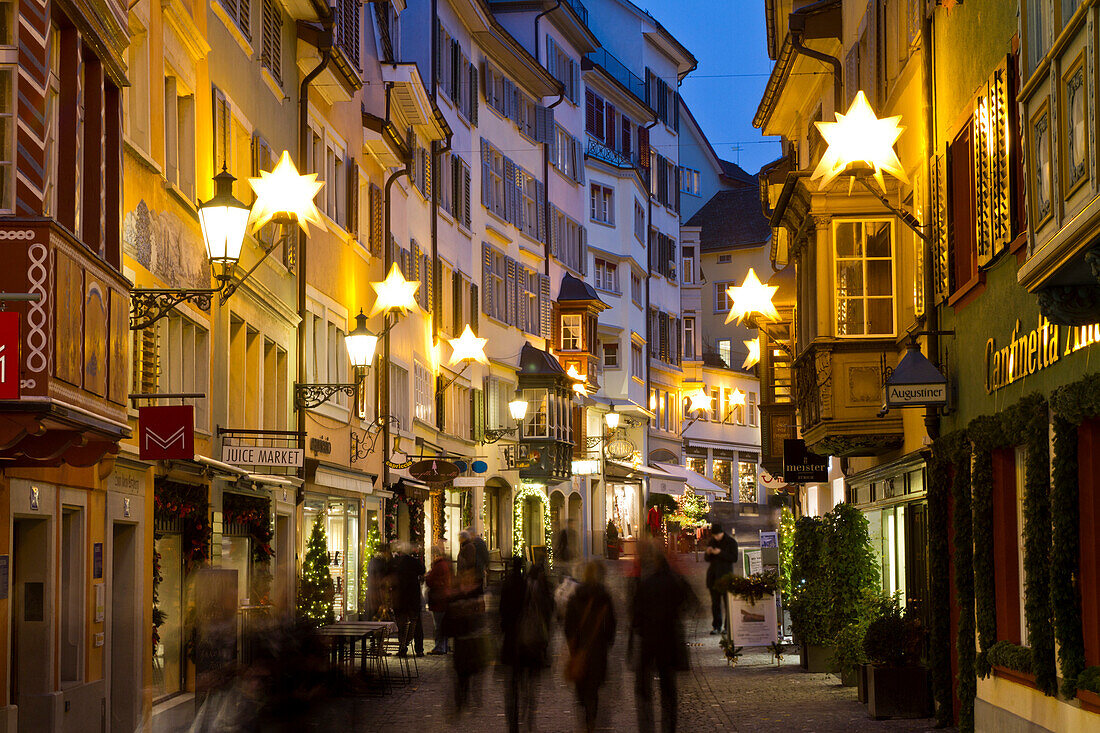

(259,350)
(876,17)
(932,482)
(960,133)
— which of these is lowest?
(932,482)

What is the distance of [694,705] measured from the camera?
1831cm

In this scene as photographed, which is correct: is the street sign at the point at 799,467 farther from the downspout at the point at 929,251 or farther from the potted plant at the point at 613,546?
the potted plant at the point at 613,546

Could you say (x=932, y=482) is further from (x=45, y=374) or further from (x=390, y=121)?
(x=390, y=121)

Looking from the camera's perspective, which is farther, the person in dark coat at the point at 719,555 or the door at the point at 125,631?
the person in dark coat at the point at 719,555

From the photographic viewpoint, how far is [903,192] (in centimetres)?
1927

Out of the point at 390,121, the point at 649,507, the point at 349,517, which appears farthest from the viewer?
the point at 649,507

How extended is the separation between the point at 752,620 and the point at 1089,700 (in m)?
12.3

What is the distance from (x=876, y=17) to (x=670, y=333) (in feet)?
151

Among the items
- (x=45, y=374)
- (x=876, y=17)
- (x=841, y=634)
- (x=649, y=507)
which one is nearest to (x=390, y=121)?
(x=876, y=17)

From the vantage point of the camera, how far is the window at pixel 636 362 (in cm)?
5984

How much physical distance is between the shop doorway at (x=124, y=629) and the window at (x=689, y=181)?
71.1 meters

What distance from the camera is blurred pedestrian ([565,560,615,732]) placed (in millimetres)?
14617

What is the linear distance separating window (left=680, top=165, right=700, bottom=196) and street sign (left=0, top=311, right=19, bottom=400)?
252 feet

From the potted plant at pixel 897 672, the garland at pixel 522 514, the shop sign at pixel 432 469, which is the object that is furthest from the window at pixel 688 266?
the potted plant at pixel 897 672
